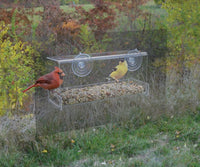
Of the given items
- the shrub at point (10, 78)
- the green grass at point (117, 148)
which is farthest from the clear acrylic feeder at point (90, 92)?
the shrub at point (10, 78)

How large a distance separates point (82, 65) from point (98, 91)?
501 mm

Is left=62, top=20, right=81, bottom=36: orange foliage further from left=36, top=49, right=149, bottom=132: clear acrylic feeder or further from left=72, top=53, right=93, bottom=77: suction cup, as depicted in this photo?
left=72, top=53, right=93, bottom=77: suction cup

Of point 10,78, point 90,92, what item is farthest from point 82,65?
point 10,78

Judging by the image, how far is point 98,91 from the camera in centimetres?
437

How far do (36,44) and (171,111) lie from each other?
8.77 feet

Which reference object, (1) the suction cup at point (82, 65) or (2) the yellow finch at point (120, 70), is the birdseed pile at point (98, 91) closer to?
(2) the yellow finch at point (120, 70)

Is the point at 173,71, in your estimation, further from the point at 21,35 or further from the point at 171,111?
the point at 21,35

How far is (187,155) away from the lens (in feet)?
13.3

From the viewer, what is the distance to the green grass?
388 cm

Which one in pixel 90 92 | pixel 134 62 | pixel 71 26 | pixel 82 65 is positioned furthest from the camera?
pixel 71 26

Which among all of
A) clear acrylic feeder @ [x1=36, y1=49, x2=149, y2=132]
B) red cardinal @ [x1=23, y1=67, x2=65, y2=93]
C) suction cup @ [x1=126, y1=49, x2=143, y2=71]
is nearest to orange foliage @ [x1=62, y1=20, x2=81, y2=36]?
clear acrylic feeder @ [x1=36, y1=49, x2=149, y2=132]

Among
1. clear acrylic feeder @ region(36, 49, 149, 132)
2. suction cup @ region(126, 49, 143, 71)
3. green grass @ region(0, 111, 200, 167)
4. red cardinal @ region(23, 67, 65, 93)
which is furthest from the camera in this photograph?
suction cup @ region(126, 49, 143, 71)

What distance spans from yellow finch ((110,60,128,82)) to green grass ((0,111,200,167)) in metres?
0.90

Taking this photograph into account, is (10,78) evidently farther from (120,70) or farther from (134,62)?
(134,62)
